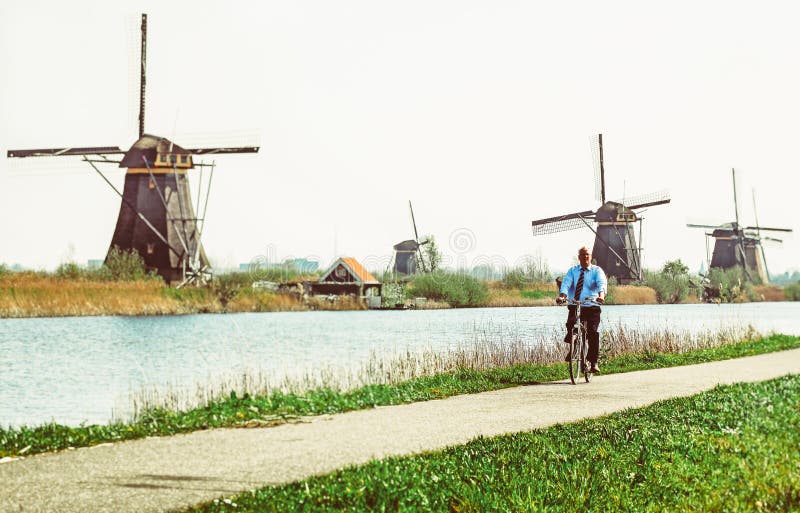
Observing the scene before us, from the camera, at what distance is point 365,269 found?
5819cm

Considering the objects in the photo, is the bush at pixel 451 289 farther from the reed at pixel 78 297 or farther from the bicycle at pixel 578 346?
the bicycle at pixel 578 346

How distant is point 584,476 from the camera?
6895 mm

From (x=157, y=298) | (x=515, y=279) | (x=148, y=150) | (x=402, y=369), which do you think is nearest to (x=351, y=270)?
(x=515, y=279)

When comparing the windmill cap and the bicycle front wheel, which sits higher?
the windmill cap

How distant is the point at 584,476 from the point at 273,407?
5007 millimetres

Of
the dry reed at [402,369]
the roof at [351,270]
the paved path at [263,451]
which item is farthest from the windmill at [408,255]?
the paved path at [263,451]

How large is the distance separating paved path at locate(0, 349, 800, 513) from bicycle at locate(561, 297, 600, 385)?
3.29 ft

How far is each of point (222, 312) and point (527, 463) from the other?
40.8 m

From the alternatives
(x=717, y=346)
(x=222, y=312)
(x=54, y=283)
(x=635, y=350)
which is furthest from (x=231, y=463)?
(x=222, y=312)

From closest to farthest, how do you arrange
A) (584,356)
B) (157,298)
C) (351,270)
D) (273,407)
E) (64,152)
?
(273,407) → (584,356) → (157,298) → (64,152) → (351,270)

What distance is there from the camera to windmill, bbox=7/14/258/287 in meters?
46.3

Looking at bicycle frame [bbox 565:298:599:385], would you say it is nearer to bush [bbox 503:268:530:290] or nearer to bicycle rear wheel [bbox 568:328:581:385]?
bicycle rear wheel [bbox 568:328:581:385]

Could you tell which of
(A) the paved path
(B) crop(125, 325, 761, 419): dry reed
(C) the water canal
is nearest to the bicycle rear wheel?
(A) the paved path

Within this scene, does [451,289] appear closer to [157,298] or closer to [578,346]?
[157,298]
